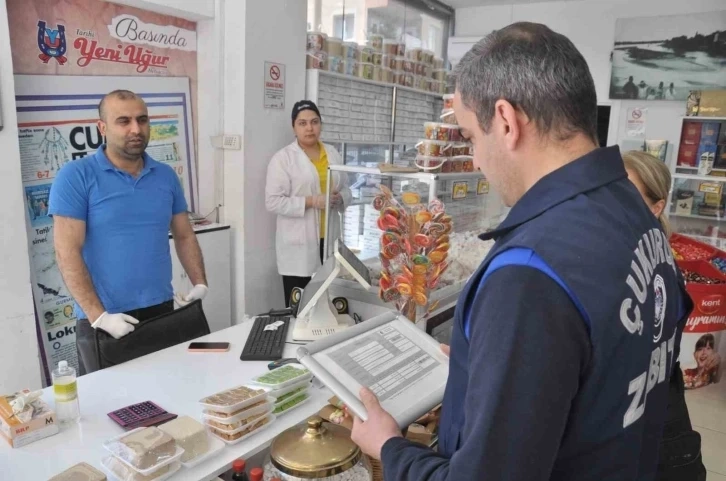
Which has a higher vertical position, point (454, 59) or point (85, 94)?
point (454, 59)

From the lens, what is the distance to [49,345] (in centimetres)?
301

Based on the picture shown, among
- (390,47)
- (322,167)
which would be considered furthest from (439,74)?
(322,167)

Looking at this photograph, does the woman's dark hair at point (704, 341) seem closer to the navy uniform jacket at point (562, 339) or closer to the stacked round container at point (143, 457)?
the navy uniform jacket at point (562, 339)

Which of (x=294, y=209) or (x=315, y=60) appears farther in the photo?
(x=315, y=60)

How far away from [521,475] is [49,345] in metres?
3.03

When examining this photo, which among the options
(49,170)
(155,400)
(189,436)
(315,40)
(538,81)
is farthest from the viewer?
(315,40)

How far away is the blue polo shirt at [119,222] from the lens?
2.17 meters

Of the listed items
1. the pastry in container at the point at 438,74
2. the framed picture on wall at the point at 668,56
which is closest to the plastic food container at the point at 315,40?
the pastry in container at the point at 438,74

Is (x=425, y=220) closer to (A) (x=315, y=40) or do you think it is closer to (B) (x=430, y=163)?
(B) (x=430, y=163)

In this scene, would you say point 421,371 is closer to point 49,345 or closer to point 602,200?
point 602,200

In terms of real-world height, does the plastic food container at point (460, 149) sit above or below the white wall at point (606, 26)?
below

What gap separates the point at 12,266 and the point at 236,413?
186cm

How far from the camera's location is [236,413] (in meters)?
1.40

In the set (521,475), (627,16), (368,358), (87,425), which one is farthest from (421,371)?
(627,16)
